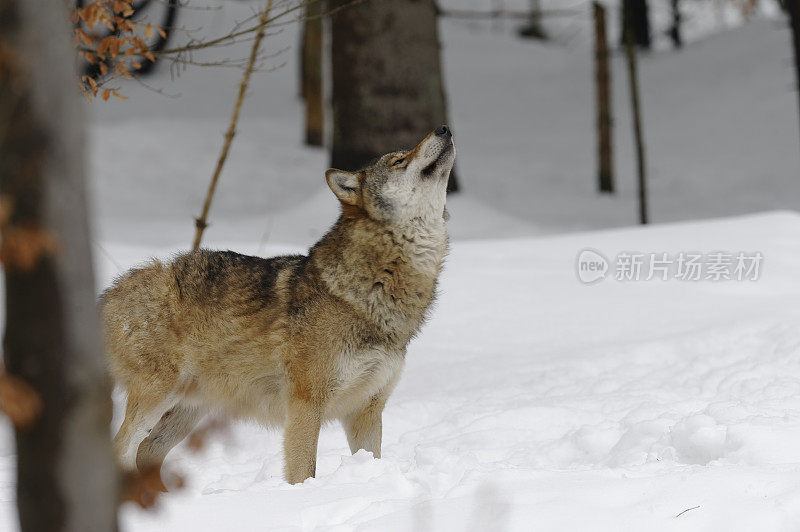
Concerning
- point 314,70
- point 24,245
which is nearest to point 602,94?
point 314,70

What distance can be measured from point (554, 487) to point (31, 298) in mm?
2218

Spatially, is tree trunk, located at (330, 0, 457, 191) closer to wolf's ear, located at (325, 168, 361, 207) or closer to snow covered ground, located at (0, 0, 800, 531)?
snow covered ground, located at (0, 0, 800, 531)

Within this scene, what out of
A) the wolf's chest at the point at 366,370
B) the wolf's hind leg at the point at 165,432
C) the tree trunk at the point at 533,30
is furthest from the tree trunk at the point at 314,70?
the tree trunk at the point at 533,30

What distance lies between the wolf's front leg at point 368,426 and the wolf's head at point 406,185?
3.15ft

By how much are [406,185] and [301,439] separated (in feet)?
4.46

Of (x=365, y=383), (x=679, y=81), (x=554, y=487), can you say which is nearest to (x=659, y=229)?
(x=365, y=383)

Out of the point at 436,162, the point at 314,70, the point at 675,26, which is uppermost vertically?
the point at 675,26

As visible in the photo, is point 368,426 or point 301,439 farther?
point 368,426

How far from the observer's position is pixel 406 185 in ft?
16.0

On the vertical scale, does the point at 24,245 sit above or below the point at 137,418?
above

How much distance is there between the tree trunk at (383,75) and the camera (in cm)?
1178

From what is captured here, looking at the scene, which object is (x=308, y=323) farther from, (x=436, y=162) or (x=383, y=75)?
(x=383, y=75)

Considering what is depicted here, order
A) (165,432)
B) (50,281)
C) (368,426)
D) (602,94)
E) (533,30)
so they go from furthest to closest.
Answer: (533,30), (602,94), (165,432), (368,426), (50,281)

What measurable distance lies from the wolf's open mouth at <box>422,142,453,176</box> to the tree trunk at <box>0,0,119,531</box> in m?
2.99
